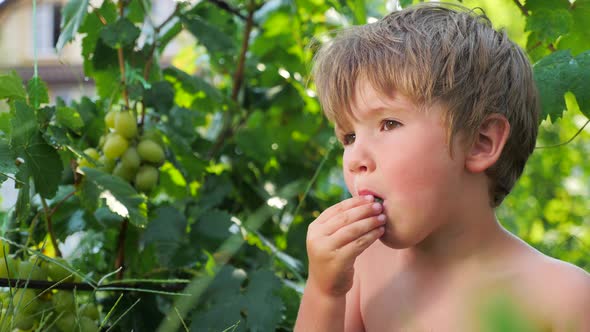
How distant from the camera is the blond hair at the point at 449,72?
1.12m

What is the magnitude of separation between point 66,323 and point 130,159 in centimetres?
36

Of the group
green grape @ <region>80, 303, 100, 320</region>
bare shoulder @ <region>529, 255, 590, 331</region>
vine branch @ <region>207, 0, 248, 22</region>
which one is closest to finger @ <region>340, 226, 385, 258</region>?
bare shoulder @ <region>529, 255, 590, 331</region>

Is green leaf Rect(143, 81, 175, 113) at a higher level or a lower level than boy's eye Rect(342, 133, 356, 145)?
lower

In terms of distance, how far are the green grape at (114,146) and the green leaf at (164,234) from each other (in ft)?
0.53

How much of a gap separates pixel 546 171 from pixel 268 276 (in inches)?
89.6

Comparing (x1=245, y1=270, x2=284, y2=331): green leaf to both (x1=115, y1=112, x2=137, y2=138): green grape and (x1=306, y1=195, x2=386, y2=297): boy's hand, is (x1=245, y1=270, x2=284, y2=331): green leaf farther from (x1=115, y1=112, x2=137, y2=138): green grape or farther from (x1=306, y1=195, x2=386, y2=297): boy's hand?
(x1=115, y1=112, x2=137, y2=138): green grape

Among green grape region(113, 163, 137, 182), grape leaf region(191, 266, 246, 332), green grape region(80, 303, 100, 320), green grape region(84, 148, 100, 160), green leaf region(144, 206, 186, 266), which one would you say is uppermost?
green grape region(84, 148, 100, 160)

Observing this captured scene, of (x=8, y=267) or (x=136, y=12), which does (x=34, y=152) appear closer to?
(x=8, y=267)

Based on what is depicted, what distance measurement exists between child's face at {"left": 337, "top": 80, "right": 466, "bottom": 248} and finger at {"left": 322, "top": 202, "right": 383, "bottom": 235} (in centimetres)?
2

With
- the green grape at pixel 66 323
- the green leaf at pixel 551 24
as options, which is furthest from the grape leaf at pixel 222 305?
the green leaf at pixel 551 24

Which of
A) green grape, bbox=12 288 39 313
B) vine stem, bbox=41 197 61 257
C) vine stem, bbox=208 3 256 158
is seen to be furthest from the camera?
vine stem, bbox=208 3 256 158

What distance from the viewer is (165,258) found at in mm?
1571

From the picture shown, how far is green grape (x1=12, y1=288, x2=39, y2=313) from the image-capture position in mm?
1273

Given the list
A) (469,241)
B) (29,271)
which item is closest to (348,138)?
(469,241)
